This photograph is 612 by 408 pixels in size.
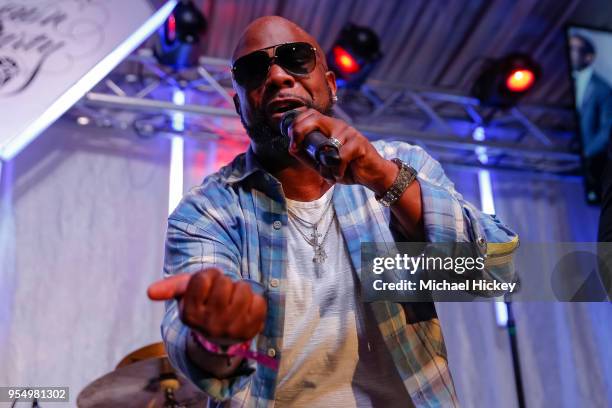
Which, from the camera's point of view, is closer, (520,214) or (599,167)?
(599,167)

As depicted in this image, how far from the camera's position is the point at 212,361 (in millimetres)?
1193

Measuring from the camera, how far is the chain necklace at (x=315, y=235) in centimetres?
171

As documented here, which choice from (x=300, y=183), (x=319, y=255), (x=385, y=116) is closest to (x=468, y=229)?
(x=319, y=255)

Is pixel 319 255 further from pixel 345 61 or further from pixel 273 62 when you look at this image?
pixel 345 61

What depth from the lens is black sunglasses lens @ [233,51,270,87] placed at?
1867 millimetres

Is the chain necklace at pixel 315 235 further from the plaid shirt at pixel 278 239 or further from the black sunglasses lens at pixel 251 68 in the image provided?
Result: the black sunglasses lens at pixel 251 68

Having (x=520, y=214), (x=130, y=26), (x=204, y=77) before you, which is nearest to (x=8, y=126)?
(x=130, y=26)

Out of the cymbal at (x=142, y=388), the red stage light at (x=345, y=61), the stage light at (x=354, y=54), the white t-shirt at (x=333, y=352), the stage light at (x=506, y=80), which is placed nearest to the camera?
the white t-shirt at (x=333, y=352)

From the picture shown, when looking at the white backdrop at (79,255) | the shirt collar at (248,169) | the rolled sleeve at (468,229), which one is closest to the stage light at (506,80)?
the white backdrop at (79,255)

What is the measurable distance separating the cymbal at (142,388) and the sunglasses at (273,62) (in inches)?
63.0

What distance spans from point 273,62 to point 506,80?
12.0 ft

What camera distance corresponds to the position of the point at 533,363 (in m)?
5.09

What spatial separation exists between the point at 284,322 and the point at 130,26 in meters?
3.12

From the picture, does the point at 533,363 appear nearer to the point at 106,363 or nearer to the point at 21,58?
the point at 106,363
